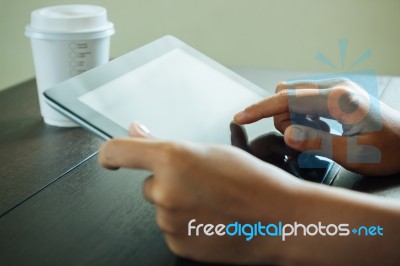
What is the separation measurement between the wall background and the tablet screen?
1193 millimetres

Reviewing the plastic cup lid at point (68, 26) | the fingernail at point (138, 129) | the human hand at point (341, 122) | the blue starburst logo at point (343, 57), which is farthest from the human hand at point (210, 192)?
the blue starburst logo at point (343, 57)

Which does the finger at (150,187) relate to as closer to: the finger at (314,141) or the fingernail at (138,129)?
the fingernail at (138,129)

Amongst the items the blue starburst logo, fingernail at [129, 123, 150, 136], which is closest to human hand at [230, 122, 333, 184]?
fingernail at [129, 123, 150, 136]

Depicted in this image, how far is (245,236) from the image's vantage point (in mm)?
A: 504

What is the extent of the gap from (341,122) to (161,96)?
28 centimetres

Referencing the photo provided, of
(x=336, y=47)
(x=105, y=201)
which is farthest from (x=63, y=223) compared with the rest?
(x=336, y=47)

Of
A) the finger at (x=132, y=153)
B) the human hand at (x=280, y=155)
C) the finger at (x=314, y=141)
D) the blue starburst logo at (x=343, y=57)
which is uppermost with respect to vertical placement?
the finger at (x=132, y=153)

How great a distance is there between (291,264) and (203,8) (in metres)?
1.76

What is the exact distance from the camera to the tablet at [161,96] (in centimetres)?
68

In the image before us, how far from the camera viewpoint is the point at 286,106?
787 millimetres

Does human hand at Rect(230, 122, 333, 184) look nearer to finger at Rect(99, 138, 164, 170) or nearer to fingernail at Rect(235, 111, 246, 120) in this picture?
fingernail at Rect(235, 111, 246, 120)

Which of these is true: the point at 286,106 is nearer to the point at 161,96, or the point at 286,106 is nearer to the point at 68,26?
the point at 161,96

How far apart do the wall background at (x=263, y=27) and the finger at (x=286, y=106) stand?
4.36 ft

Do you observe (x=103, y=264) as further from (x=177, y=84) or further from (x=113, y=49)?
(x=113, y=49)
